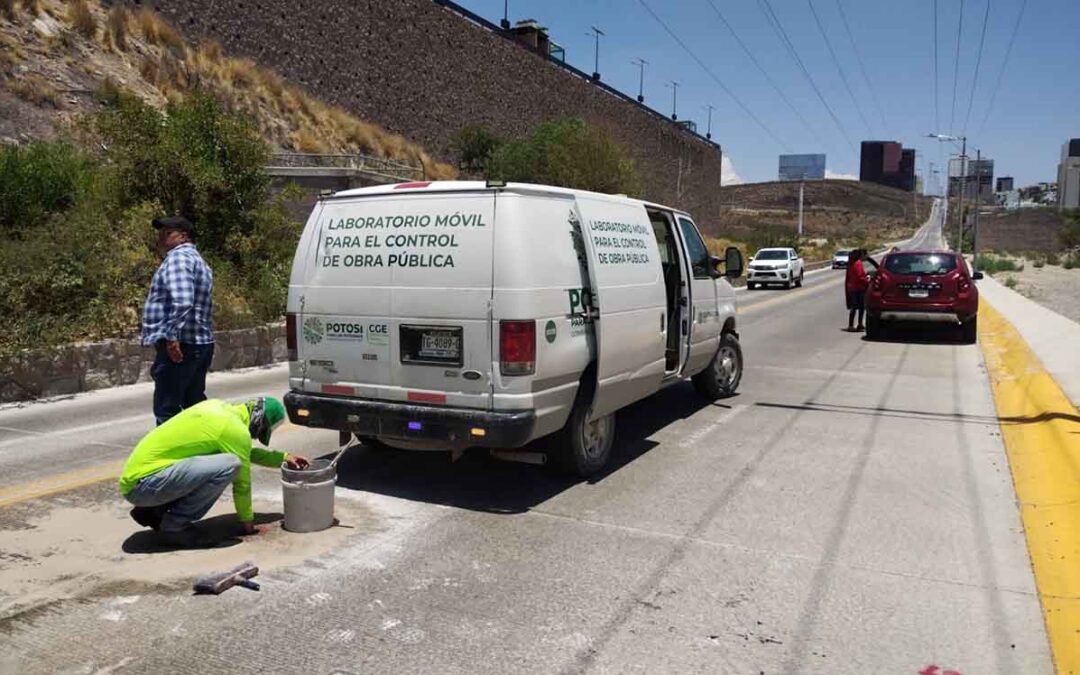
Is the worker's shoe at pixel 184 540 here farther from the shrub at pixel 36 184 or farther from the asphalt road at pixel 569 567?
the shrub at pixel 36 184

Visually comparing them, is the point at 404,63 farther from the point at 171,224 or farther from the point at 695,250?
the point at 171,224

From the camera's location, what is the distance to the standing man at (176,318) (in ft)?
20.1

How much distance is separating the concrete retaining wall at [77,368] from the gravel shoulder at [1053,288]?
70.8 ft

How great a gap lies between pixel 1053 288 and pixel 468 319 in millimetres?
40961

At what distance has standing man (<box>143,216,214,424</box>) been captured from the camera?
6.12 m

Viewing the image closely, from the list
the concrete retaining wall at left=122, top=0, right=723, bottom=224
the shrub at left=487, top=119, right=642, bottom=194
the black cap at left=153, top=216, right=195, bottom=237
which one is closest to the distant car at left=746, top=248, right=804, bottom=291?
the shrub at left=487, top=119, right=642, bottom=194

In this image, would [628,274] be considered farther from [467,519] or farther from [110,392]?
[110,392]

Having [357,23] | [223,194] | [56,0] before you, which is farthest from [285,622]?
[357,23]

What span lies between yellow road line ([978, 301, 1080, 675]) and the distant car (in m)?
24.0

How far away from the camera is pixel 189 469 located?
4840 mm

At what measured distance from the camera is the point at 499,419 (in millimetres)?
5512

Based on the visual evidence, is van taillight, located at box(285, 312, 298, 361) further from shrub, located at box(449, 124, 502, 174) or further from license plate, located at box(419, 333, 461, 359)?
shrub, located at box(449, 124, 502, 174)

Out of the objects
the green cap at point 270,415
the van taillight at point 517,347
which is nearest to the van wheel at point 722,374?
the van taillight at point 517,347

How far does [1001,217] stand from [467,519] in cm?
12432
